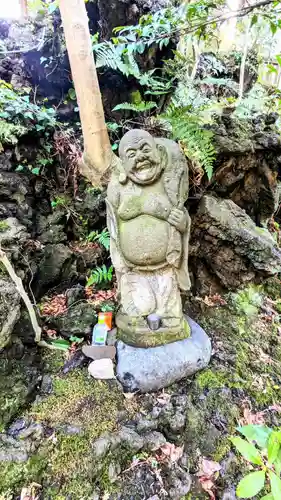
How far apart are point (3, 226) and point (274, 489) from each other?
9.98 ft

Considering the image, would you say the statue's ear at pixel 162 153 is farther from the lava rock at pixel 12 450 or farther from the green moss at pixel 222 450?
the lava rock at pixel 12 450

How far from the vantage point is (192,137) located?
3.06m

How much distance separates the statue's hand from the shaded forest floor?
141 centimetres

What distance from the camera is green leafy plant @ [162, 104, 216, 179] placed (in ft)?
9.86

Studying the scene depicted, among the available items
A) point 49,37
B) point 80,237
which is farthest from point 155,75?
point 80,237

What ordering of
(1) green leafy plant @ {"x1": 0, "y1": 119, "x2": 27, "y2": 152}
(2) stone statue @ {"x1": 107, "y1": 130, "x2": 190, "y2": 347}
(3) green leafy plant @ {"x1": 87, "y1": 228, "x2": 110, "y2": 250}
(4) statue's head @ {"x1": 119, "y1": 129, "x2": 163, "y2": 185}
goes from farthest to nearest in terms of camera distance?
(3) green leafy plant @ {"x1": 87, "y1": 228, "x2": 110, "y2": 250} < (1) green leafy plant @ {"x1": 0, "y1": 119, "x2": 27, "y2": 152} < (2) stone statue @ {"x1": 107, "y1": 130, "x2": 190, "y2": 347} < (4) statue's head @ {"x1": 119, "y1": 129, "x2": 163, "y2": 185}

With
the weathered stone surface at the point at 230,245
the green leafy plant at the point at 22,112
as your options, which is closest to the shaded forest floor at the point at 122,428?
the weathered stone surface at the point at 230,245

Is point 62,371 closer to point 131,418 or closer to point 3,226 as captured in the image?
point 131,418

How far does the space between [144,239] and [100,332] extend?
1025 millimetres

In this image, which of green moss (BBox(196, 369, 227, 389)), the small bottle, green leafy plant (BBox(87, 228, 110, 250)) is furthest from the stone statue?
green leafy plant (BBox(87, 228, 110, 250))

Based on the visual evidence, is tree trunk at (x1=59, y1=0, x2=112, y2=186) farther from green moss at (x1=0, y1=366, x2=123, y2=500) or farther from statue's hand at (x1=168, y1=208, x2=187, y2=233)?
green moss at (x1=0, y1=366, x2=123, y2=500)

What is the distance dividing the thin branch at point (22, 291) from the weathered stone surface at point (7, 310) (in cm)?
6

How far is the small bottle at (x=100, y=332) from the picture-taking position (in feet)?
8.98

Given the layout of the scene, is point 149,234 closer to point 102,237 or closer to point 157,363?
point 157,363
